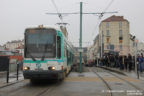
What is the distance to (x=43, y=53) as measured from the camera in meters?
11.8

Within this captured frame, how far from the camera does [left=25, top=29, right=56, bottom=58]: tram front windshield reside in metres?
11.8

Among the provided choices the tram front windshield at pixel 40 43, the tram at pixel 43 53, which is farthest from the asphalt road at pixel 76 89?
the tram front windshield at pixel 40 43

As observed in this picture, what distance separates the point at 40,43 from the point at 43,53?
545mm

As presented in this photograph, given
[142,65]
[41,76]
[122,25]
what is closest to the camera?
[41,76]

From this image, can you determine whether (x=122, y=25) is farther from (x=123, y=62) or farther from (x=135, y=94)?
(x=135, y=94)

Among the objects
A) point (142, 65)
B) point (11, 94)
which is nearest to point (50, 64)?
point (11, 94)

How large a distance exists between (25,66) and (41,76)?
1016mm

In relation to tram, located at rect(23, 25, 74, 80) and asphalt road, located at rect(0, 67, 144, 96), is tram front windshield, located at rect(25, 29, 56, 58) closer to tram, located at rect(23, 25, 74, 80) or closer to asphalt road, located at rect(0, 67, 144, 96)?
tram, located at rect(23, 25, 74, 80)

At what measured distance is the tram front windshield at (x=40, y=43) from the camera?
11.8 m

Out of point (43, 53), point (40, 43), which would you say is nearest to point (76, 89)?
point (43, 53)

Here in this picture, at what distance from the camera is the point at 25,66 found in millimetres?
11750

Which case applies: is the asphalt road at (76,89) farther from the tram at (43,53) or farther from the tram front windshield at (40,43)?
the tram front windshield at (40,43)

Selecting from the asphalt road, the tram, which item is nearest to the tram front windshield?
the tram

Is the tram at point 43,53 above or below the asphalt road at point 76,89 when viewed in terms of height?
above
